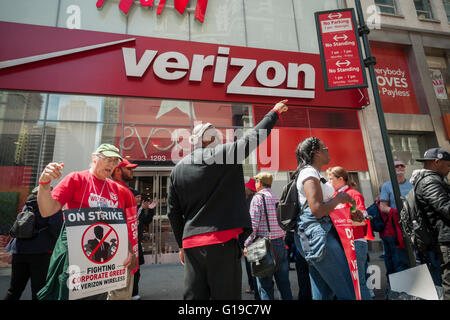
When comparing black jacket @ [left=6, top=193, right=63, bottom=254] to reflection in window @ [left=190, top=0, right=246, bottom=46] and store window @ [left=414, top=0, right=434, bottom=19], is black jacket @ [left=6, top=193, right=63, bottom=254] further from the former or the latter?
store window @ [left=414, top=0, right=434, bottom=19]

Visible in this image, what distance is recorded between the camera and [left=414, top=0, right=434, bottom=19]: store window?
13034mm

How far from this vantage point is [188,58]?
934 cm

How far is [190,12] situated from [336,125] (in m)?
7.16

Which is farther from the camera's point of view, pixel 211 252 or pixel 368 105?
pixel 368 105

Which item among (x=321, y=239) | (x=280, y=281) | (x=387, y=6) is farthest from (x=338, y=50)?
(x=387, y=6)

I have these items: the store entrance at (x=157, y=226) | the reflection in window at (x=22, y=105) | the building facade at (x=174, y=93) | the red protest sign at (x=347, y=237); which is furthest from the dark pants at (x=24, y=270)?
the reflection in window at (x=22, y=105)

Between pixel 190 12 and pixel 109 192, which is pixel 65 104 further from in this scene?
pixel 109 192

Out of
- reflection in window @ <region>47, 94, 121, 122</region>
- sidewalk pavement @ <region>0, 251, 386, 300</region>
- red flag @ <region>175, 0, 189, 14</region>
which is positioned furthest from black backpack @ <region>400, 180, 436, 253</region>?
red flag @ <region>175, 0, 189, 14</region>

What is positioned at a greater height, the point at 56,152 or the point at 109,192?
the point at 56,152

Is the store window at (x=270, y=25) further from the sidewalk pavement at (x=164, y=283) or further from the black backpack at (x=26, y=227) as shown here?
the black backpack at (x=26, y=227)

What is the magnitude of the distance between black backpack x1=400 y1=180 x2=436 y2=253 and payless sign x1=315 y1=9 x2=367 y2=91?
4312 millimetres

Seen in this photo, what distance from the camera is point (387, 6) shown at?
1252 centimetres

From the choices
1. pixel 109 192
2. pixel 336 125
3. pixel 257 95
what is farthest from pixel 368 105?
pixel 109 192

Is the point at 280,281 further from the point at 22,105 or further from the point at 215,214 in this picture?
the point at 22,105
